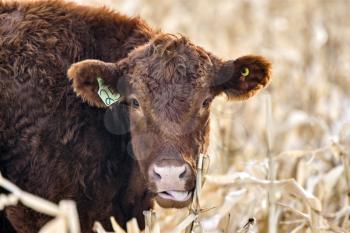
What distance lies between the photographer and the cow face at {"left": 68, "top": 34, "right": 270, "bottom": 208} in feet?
17.3

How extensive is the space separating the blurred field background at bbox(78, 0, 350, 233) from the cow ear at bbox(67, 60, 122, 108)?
3.58ft

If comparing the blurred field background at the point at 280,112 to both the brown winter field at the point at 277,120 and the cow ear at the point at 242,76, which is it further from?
the cow ear at the point at 242,76

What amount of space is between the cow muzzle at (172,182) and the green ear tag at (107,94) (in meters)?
0.66

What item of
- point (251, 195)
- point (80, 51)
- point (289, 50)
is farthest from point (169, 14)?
point (80, 51)

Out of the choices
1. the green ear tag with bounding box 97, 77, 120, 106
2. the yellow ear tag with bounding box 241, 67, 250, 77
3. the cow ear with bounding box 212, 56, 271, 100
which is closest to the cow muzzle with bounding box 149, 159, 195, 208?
the green ear tag with bounding box 97, 77, 120, 106

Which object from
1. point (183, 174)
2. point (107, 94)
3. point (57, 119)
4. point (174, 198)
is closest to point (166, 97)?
point (107, 94)

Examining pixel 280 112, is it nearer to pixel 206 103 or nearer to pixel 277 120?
pixel 277 120

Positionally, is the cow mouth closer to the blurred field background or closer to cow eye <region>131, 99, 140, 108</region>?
the blurred field background

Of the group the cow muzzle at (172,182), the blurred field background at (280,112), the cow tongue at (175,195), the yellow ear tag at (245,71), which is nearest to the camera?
the cow muzzle at (172,182)

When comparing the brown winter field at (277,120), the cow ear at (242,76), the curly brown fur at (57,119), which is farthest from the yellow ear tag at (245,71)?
the curly brown fur at (57,119)

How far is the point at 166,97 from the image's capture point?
5.48 meters

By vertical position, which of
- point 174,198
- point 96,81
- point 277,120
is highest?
point 96,81

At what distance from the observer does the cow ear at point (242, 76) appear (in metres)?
5.92

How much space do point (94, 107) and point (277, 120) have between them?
15.1 feet
